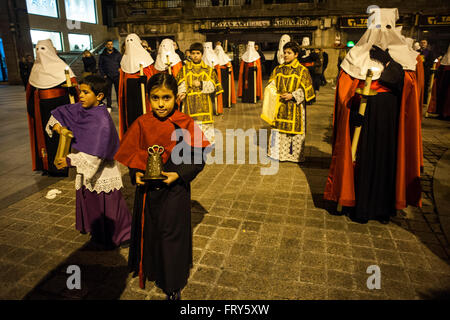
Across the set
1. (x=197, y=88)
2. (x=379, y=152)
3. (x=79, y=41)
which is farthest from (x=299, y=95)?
(x=79, y=41)

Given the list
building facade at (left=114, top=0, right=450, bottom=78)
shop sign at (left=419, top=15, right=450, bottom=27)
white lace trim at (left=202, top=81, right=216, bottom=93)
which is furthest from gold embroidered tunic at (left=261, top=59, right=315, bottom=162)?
shop sign at (left=419, top=15, right=450, bottom=27)

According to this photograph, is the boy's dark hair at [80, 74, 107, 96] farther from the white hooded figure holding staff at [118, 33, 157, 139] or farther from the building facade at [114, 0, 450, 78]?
the building facade at [114, 0, 450, 78]

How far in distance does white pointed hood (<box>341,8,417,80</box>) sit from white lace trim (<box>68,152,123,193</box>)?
304 cm

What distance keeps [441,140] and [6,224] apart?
8.96 meters

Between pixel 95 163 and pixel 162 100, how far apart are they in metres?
1.32

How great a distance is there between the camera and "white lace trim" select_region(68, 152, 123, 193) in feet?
10.7

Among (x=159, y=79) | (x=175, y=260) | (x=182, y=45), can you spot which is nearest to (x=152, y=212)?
(x=175, y=260)

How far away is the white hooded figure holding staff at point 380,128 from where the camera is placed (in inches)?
150

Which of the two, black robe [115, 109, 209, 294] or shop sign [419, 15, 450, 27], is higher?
shop sign [419, 15, 450, 27]

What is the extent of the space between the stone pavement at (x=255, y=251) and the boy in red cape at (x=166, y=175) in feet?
1.54

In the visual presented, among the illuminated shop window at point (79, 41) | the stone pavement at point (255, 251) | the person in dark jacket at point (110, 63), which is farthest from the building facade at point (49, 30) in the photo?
the stone pavement at point (255, 251)

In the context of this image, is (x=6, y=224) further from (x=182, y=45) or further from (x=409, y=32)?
(x=409, y=32)

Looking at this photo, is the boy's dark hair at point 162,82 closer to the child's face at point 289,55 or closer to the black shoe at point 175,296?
the black shoe at point 175,296

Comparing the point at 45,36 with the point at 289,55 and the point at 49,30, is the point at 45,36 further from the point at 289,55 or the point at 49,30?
the point at 289,55
